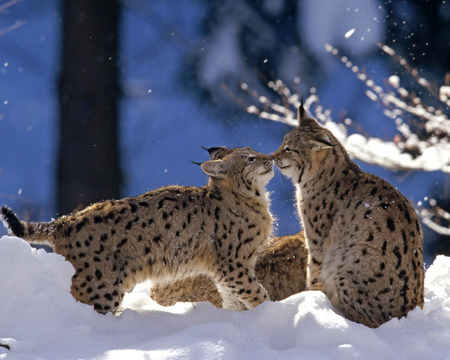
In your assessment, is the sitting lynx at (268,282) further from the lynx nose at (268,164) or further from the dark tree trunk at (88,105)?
the dark tree trunk at (88,105)

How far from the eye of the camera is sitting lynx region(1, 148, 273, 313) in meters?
4.50

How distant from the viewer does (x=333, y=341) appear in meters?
3.92

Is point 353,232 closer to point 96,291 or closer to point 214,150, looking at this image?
point 214,150

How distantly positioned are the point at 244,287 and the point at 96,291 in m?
1.28

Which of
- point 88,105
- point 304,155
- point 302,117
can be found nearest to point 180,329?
point 304,155

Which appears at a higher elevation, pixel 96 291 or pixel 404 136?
pixel 404 136

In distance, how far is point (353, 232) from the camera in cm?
479

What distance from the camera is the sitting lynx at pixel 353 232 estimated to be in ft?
14.8

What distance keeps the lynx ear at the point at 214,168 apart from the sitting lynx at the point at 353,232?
0.53 m

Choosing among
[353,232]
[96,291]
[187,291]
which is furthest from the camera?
[187,291]

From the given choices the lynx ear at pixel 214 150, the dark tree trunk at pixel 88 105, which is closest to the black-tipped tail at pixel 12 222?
the lynx ear at pixel 214 150

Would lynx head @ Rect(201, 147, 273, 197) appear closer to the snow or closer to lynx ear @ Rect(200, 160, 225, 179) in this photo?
lynx ear @ Rect(200, 160, 225, 179)

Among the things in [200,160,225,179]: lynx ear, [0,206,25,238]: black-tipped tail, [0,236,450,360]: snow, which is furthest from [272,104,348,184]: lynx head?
[0,206,25,238]: black-tipped tail

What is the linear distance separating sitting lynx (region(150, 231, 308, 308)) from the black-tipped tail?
1.55 m
